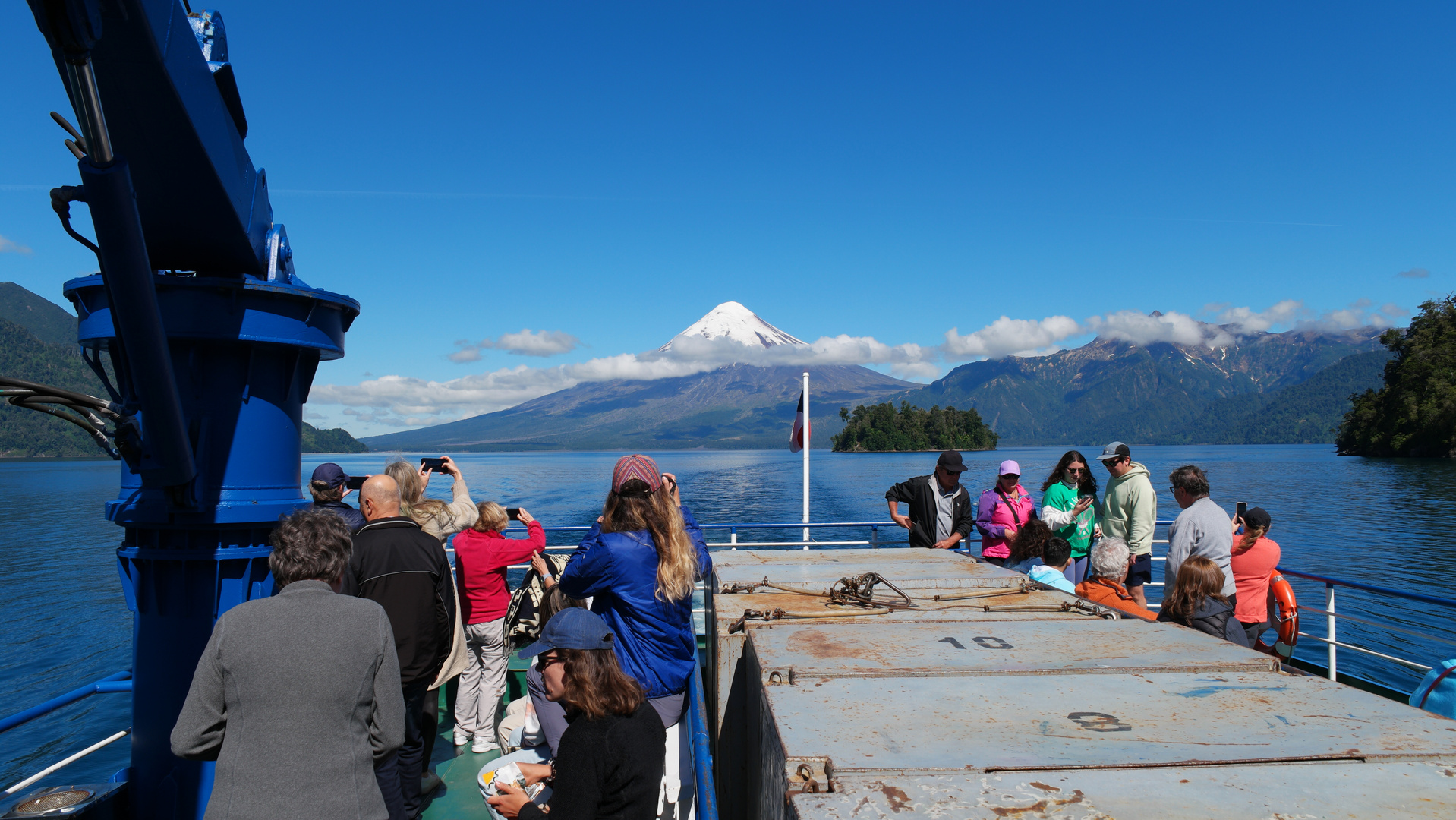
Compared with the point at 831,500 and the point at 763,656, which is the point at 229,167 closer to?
the point at 763,656

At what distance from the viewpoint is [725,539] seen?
26125 mm

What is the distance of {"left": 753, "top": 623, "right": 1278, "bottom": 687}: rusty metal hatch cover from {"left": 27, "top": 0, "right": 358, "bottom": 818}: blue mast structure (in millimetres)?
2485

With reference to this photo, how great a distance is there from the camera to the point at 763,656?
3.11 metres

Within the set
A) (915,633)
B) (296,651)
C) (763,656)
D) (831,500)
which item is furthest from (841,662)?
(831,500)

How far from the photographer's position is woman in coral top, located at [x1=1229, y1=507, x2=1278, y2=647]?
554cm

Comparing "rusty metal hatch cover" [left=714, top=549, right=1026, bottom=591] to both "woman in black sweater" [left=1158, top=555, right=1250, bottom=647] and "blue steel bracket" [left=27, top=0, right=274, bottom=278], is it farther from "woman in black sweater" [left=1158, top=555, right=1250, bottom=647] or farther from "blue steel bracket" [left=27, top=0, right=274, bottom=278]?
"blue steel bracket" [left=27, top=0, right=274, bottom=278]

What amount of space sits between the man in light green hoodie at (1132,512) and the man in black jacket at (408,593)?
4580 mm

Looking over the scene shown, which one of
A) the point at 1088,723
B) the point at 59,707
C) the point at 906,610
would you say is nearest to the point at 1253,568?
the point at 906,610

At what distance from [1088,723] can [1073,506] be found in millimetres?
4387

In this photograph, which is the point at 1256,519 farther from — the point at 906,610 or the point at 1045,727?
the point at 1045,727

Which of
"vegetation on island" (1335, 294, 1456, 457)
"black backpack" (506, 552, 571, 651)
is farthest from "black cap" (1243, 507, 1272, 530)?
"vegetation on island" (1335, 294, 1456, 457)

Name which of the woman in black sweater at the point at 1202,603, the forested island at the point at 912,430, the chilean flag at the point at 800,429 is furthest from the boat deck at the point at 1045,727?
the forested island at the point at 912,430

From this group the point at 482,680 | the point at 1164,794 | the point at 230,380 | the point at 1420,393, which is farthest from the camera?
the point at 1420,393

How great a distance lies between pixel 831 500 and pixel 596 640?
40368mm
